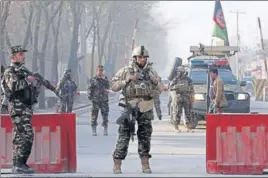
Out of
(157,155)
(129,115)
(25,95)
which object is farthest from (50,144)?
(157,155)

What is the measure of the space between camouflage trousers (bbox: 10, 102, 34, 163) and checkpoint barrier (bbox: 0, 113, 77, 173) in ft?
1.02

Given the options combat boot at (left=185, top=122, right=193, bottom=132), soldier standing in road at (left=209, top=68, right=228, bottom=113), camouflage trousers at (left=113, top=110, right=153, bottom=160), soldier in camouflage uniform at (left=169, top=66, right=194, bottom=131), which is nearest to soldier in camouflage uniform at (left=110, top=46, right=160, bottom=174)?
camouflage trousers at (left=113, top=110, right=153, bottom=160)

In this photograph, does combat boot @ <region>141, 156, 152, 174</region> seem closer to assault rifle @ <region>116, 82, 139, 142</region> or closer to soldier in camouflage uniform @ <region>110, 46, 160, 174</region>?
soldier in camouflage uniform @ <region>110, 46, 160, 174</region>

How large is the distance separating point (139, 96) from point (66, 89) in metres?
14.4

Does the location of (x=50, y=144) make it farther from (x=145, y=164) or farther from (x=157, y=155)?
(x=157, y=155)

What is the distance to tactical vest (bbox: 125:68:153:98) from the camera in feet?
38.6

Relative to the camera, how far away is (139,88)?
11.8 meters

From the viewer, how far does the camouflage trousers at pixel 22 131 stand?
11.6 meters

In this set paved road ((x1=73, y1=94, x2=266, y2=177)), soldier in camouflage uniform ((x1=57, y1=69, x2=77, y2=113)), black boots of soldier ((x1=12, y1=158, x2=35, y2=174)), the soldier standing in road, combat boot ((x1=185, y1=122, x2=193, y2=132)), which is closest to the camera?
black boots of soldier ((x1=12, y1=158, x2=35, y2=174))

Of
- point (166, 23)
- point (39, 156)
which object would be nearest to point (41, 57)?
point (39, 156)

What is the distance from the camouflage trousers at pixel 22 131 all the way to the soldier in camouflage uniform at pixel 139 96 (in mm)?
1305

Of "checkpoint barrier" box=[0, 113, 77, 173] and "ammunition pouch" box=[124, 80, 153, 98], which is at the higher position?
"ammunition pouch" box=[124, 80, 153, 98]

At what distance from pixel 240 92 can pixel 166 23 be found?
61.5 metres

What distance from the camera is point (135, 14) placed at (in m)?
66.3
